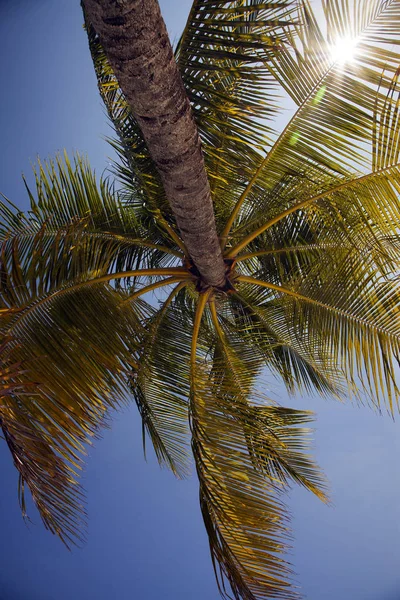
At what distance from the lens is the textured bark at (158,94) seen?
5.78 feet

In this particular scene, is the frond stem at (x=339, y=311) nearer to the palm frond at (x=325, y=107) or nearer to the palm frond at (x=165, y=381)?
the palm frond at (x=325, y=107)

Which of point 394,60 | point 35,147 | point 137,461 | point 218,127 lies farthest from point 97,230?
point 137,461

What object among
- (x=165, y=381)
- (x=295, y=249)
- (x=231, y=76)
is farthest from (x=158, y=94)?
(x=165, y=381)

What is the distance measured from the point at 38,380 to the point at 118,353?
0.46 m

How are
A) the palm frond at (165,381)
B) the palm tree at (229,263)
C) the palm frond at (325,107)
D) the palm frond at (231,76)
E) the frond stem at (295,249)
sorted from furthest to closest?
the palm frond at (165,381), the frond stem at (295,249), the palm frond at (325,107), the palm tree at (229,263), the palm frond at (231,76)

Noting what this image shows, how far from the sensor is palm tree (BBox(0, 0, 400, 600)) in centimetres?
259

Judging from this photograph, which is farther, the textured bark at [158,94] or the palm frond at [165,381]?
the palm frond at [165,381]

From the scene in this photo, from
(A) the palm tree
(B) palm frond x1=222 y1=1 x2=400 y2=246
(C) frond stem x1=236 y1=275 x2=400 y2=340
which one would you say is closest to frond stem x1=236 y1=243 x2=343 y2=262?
(A) the palm tree

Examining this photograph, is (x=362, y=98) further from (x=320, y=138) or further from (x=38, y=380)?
(x=38, y=380)

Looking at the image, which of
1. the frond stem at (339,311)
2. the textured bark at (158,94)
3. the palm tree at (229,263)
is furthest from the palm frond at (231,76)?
the frond stem at (339,311)

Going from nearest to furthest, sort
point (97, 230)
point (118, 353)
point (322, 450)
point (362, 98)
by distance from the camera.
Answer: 1. point (118, 353)
2. point (362, 98)
3. point (97, 230)
4. point (322, 450)

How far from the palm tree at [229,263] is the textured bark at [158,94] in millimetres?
23

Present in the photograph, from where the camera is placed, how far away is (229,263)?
3885 millimetres

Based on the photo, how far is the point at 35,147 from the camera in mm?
8000
